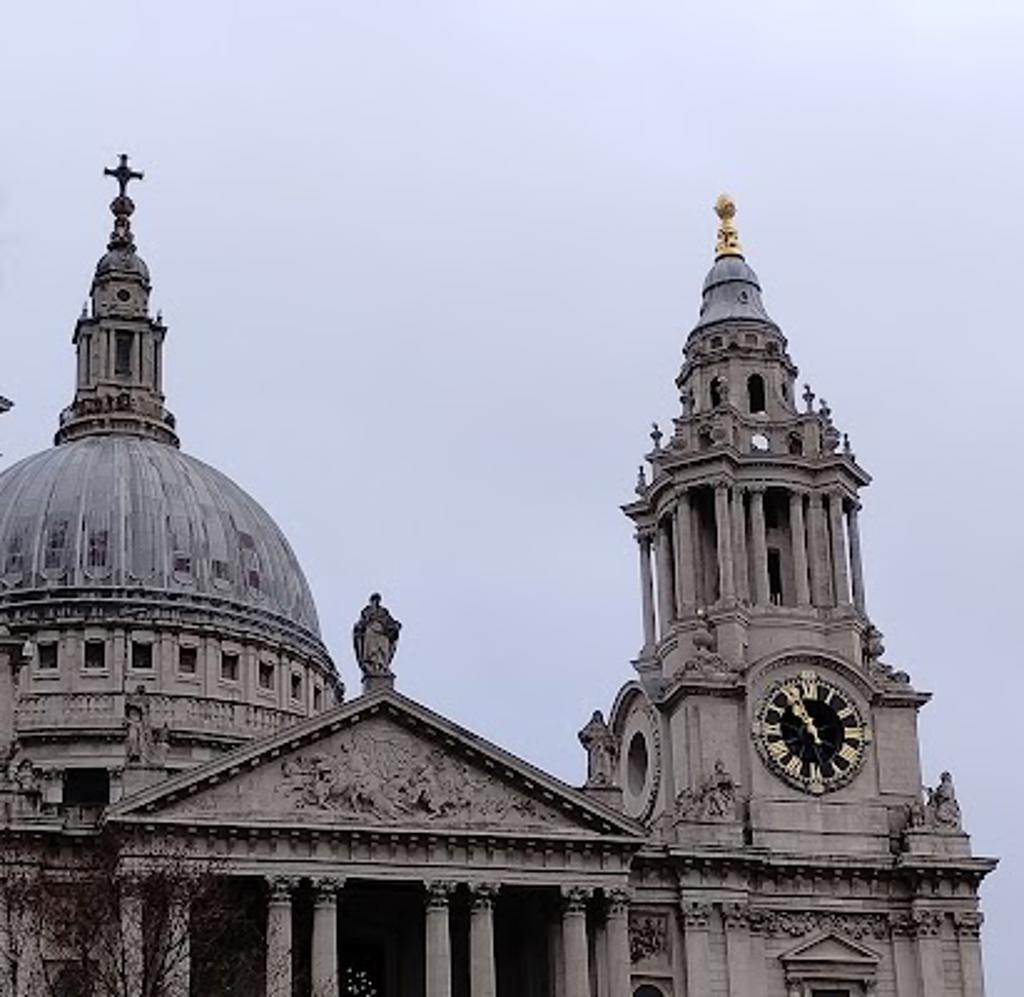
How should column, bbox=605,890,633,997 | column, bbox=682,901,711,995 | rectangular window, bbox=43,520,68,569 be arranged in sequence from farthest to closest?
rectangular window, bbox=43,520,68,569, column, bbox=682,901,711,995, column, bbox=605,890,633,997

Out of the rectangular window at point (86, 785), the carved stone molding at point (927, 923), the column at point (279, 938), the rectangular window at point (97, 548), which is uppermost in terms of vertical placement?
the rectangular window at point (97, 548)

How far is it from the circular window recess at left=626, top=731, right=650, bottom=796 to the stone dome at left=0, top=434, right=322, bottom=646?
65.8 feet

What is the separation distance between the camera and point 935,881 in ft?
245

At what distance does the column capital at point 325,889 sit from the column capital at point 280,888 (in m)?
0.62

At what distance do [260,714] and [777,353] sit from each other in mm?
23839

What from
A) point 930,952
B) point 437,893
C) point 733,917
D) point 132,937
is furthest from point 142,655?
point 132,937

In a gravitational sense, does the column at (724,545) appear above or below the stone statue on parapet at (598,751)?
above

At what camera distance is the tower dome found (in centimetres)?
8862

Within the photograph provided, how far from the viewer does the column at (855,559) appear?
263 ft

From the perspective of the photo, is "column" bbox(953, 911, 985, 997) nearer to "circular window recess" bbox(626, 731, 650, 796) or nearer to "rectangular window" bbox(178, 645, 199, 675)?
"circular window recess" bbox(626, 731, 650, 796)

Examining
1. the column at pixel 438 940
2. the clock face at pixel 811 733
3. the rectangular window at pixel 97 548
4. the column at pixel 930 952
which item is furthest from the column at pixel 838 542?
the rectangular window at pixel 97 548

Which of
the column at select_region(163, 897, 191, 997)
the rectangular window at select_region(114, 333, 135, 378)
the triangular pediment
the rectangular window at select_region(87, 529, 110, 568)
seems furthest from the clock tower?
the rectangular window at select_region(114, 333, 135, 378)

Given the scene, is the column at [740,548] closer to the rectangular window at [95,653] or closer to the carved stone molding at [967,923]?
the carved stone molding at [967,923]

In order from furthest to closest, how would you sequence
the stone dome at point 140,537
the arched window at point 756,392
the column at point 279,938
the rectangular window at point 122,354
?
the rectangular window at point 122,354 → the stone dome at point 140,537 → the arched window at point 756,392 → the column at point 279,938
